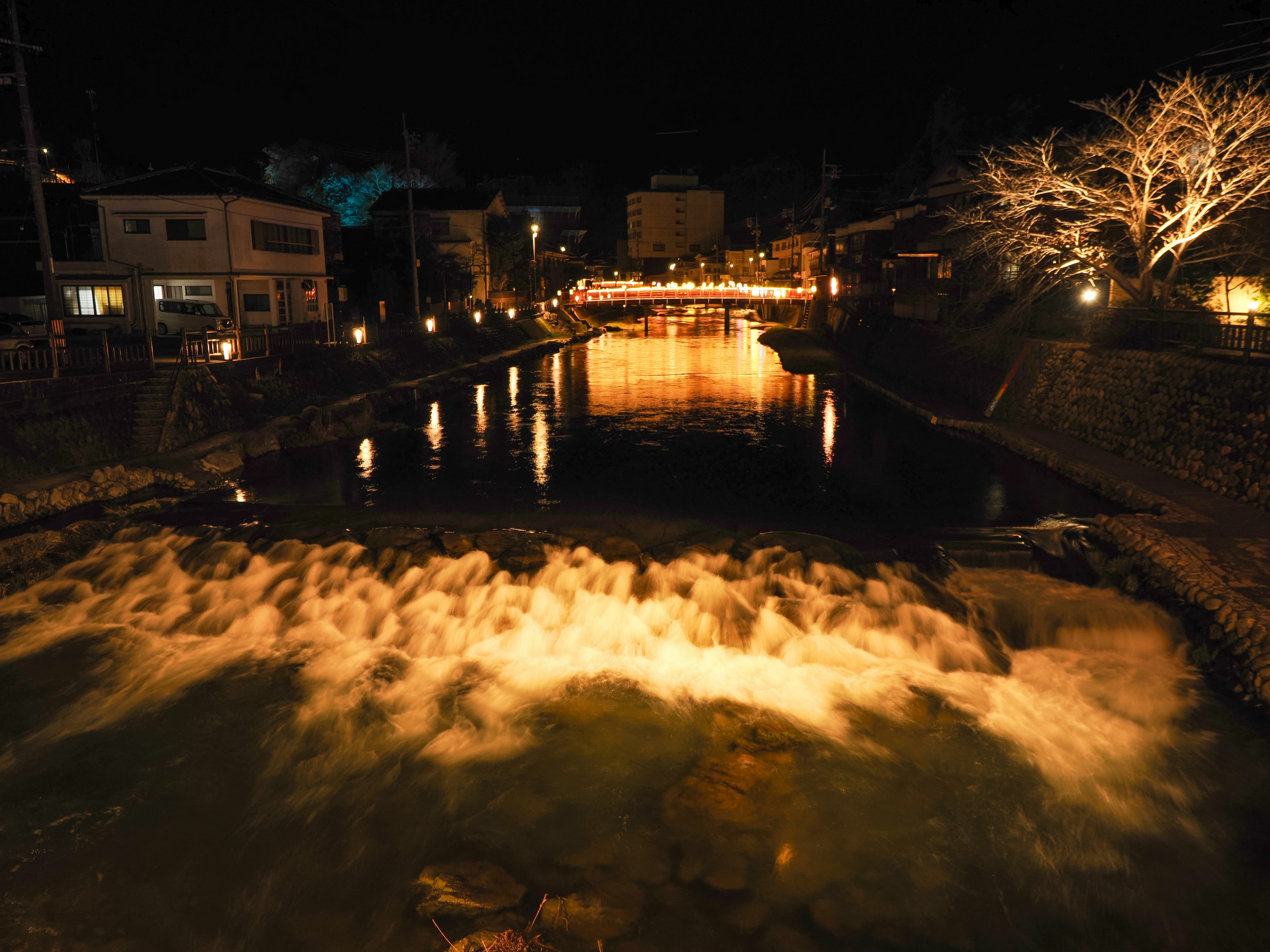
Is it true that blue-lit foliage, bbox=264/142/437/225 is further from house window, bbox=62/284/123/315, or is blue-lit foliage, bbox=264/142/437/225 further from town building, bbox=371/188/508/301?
house window, bbox=62/284/123/315

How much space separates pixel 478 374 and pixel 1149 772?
35.2 m

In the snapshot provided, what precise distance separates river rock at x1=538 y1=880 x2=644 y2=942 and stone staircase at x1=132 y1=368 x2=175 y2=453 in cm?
1753

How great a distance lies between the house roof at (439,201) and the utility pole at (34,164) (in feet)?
128

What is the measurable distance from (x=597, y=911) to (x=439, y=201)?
5981cm

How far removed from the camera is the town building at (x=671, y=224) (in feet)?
419

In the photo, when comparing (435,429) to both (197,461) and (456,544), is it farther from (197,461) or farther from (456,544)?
(456,544)

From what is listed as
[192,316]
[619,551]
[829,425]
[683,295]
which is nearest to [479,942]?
[619,551]

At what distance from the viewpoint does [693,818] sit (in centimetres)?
751

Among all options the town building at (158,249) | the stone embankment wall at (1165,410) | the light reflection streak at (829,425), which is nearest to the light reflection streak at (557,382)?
the light reflection streak at (829,425)

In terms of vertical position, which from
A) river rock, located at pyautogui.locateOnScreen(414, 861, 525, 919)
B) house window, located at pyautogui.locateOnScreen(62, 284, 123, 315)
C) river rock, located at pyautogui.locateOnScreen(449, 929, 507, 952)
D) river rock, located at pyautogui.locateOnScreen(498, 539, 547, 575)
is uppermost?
house window, located at pyautogui.locateOnScreen(62, 284, 123, 315)

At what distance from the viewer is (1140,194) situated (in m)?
22.2

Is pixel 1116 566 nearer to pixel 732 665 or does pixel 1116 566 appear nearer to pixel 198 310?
pixel 732 665

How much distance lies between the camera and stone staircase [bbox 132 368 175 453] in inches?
767

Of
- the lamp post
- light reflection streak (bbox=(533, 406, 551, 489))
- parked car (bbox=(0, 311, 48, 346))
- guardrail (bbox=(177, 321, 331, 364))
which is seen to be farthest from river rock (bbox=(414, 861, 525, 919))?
the lamp post
